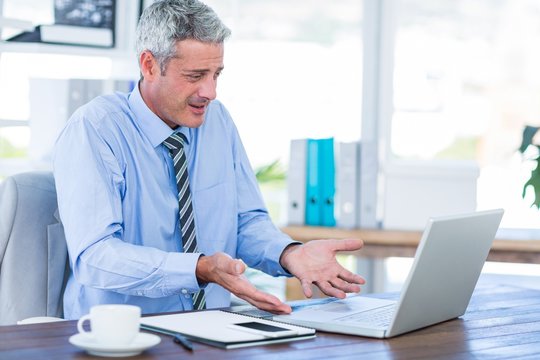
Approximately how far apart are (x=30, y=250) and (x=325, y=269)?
702mm

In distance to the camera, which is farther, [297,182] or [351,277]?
[297,182]

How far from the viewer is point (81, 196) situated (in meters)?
2.08

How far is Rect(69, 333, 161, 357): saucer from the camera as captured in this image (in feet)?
4.72

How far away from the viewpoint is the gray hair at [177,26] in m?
2.29

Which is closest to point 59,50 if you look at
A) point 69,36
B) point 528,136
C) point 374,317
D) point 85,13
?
point 69,36

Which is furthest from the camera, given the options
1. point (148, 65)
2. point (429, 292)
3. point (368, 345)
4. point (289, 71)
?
point (289, 71)

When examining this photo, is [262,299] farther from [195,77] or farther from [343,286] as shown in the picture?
[195,77]

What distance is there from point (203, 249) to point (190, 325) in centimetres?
70

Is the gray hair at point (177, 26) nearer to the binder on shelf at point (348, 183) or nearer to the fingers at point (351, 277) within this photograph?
the fingers at point (351, 277)

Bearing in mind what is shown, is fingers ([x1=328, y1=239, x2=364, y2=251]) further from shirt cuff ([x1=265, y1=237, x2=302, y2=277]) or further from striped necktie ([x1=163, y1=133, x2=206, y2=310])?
striped necktie ([x1=163, y1=133, x2=206, y2=310])

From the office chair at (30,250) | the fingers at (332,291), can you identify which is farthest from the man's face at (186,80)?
the fingers at (332,291)

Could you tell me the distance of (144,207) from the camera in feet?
7.46

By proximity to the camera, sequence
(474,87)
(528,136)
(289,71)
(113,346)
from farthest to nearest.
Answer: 1. (289,71)
2. (474,87)
3. (528,136)
4. (113,346)

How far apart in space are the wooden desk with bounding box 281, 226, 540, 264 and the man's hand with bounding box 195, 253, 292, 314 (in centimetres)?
187
